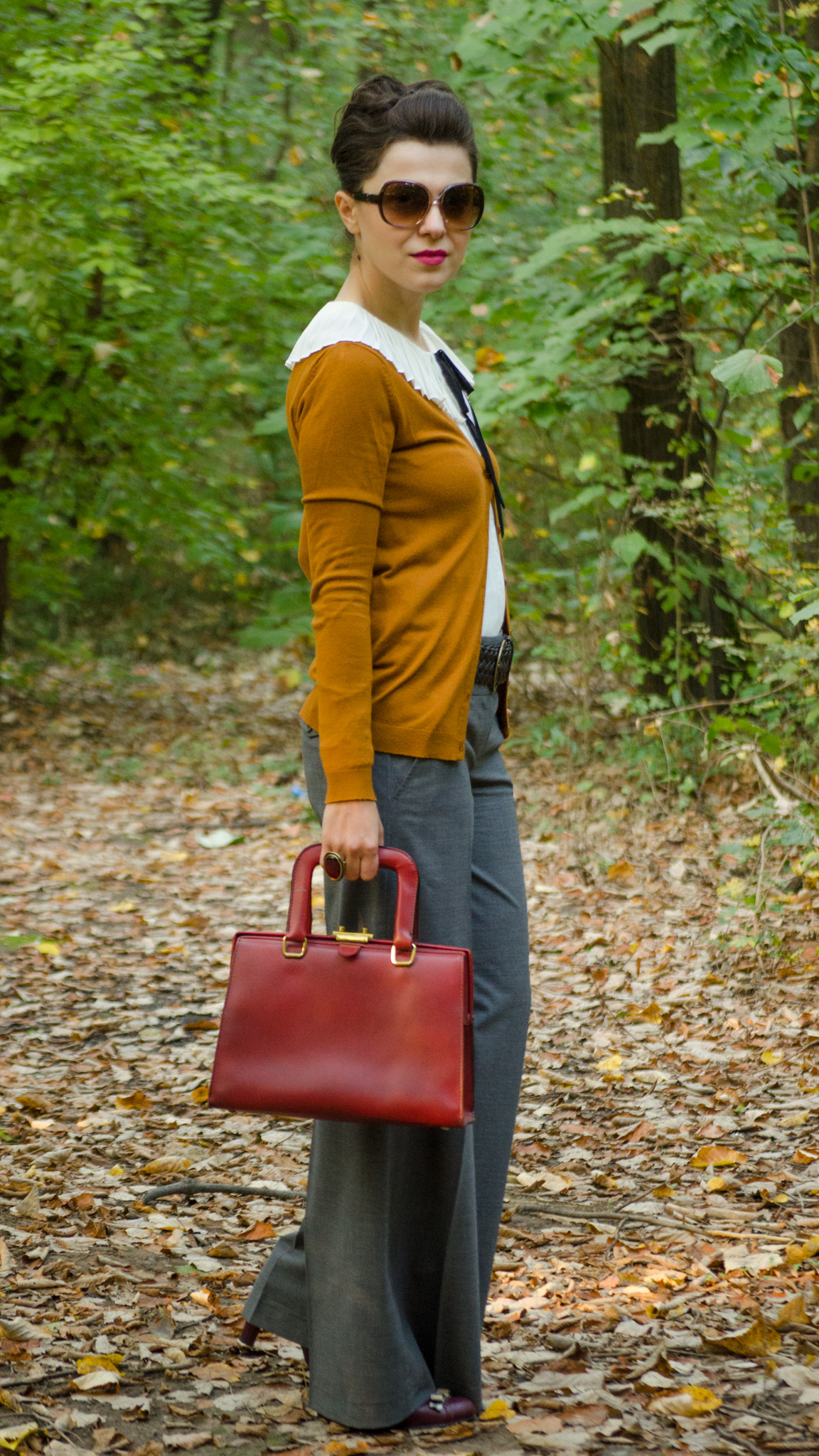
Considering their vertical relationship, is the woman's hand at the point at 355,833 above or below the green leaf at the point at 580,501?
below

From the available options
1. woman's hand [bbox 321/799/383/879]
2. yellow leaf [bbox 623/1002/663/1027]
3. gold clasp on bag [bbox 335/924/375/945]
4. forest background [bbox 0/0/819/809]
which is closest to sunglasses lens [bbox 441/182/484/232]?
woman's hand [bbox 321/799/383/879]

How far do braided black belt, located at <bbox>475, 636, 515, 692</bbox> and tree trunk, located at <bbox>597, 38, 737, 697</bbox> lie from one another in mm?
4294

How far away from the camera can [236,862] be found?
6.76 m

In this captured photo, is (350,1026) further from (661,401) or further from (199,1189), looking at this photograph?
(661,401)

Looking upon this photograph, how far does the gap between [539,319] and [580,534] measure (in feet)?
4.11

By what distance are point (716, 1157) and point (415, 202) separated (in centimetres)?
239

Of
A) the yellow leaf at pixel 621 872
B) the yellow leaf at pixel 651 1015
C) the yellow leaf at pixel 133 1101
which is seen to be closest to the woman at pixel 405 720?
the yellow leaf at pixel 133 1101

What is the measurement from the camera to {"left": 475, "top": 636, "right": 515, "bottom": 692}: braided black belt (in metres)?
2.19

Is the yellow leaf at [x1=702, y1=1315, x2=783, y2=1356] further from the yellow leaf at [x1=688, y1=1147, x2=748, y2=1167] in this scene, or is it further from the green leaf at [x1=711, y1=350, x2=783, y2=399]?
the green leaf at [x1=711, y1=350, x2=783, y2=399]

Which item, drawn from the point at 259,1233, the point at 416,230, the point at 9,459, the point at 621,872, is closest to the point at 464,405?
the point at 416,230

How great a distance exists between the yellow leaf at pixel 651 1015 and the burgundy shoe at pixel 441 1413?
2.28 meters

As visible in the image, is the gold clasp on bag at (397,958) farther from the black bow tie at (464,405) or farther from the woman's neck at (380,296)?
the woman's neck at (380,296)

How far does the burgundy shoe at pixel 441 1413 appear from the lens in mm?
2150

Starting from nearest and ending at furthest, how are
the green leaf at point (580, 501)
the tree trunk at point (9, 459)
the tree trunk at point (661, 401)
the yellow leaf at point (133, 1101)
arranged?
the yellow leaf at point (133, 1101) < the green leaf at point (580, 501) < the tree trunk at point (661, 401) < the tree trunk at point (9, 459)
